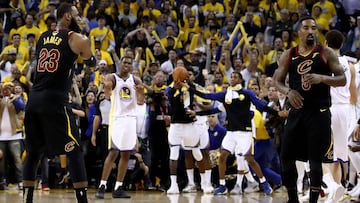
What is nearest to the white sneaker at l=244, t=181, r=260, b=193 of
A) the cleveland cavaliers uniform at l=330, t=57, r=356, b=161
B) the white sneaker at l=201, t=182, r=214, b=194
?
the white sneaker at l=201, t=182, r=214, b=194

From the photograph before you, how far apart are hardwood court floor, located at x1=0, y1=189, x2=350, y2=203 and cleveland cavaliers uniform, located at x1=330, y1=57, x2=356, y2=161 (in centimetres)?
155

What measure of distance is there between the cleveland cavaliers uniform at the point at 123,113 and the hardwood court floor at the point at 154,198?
1.01 meters

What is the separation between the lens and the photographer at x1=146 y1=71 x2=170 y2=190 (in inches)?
594

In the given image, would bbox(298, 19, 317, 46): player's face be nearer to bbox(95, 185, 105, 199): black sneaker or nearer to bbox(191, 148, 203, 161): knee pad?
bbox(95, 185, 105, 199): black sneaker

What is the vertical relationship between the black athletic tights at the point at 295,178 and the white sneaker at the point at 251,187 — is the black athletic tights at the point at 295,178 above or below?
above

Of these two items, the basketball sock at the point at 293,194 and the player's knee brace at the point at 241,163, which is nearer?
the basketball sock at the point at 293,194

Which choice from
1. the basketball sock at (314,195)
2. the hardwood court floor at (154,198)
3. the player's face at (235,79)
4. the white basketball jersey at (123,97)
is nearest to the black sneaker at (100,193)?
the hardwood court floor at (154,198)

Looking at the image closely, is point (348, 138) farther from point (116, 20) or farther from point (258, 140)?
point (116, 20)

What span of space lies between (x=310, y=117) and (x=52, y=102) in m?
2.92

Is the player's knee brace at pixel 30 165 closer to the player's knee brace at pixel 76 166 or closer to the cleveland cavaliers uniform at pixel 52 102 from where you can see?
the cleveland cavaliers uniform at pixel 52 102

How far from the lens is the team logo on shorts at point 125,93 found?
12703mm

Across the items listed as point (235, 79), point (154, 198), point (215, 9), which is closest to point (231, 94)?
point (235, 79)

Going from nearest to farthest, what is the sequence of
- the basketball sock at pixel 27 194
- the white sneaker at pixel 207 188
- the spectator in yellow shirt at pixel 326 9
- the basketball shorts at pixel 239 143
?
the basketball sock at pixel 27 194 < the basketball shorts at pixel 239 143 < the white sneaker at pixel 207 188 < the spectator in yellow shirt at pixel 326 9

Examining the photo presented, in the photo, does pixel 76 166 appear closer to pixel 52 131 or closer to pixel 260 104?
pixel 52 131
